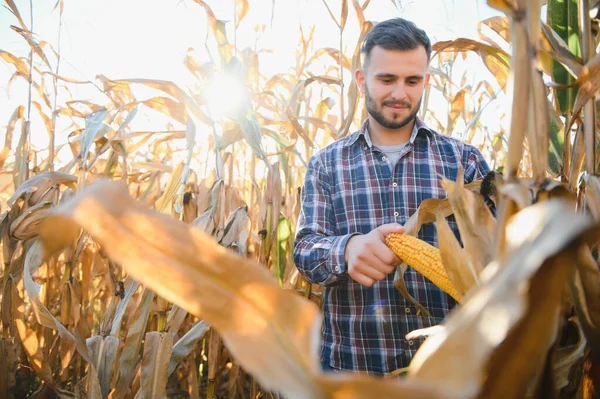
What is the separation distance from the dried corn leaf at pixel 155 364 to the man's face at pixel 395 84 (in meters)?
1.09

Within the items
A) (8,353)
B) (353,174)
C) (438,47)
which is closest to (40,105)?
(8,353)

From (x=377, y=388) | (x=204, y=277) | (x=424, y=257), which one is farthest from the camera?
(x=424, y=257)

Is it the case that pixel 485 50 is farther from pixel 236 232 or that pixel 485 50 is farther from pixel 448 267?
pixel 236 232

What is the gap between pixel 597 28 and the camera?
1.10m

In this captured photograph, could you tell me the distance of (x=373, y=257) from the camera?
42.4 inches

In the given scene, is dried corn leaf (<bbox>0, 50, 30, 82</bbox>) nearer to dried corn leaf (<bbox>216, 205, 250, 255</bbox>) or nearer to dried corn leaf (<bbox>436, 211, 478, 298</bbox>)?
dried corn leaf (<bbox>216, 205, 250, 255</bbox>)

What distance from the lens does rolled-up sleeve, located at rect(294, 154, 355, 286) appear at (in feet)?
4.42

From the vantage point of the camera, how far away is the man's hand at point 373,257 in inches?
40.7

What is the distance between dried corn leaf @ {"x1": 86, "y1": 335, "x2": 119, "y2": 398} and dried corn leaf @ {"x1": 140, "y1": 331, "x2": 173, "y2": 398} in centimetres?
12

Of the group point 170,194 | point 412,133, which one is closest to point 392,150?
point 412,133

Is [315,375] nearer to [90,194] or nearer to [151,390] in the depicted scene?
[90,194]

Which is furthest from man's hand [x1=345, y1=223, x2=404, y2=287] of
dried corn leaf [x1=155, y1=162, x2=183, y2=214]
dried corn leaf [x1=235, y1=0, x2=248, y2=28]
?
dried corn leaf [x1=235, y1=0, x2=248, y2=28]

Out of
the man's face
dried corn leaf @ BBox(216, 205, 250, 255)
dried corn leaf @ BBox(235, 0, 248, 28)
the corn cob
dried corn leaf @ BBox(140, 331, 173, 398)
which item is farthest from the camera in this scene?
dried corn leaf @ BBox(235, 0, 248, 28)

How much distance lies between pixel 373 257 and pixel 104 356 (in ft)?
3.00
